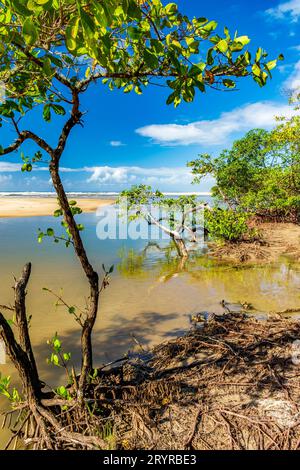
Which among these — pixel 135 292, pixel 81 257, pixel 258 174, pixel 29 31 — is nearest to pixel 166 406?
pixel 81 257

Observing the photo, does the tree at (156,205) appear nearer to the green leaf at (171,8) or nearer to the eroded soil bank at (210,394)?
the eroded soil bank at (210,394)

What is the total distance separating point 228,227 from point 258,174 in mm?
7173

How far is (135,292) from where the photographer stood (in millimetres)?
7207

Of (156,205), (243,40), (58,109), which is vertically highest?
(243,40)

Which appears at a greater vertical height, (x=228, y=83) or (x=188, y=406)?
(x=228, y=83)

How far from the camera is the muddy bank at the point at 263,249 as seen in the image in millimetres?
10945

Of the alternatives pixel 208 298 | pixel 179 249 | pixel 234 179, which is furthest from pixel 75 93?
pixel 234 179

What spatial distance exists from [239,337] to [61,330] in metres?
2.98

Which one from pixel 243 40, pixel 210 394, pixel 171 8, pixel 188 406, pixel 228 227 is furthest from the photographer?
pixel 228 227

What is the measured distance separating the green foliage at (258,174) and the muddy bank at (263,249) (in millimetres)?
2191

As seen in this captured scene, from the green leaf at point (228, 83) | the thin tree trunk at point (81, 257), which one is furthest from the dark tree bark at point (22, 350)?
the green leaf at point (228, 83)

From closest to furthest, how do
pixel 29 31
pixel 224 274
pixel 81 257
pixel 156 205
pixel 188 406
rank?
pixel 29 31
pixel 81 257
pixel 188 406
pixel 224 274
pixel 156 205
